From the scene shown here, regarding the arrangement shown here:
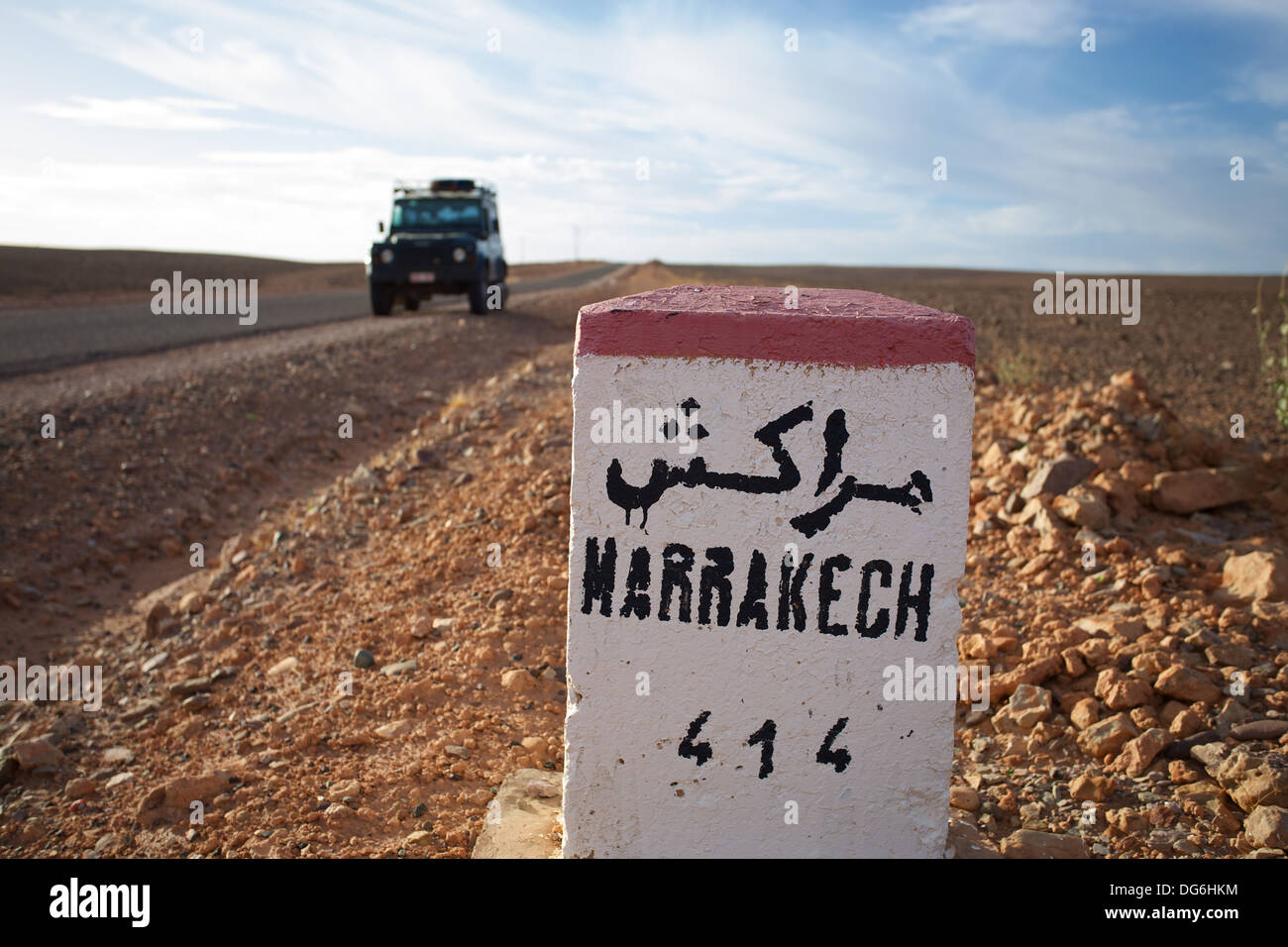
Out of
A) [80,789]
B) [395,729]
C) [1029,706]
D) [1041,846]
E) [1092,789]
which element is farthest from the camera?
[80,789]

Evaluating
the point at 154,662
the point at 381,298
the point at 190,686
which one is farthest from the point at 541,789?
the point at 381,298

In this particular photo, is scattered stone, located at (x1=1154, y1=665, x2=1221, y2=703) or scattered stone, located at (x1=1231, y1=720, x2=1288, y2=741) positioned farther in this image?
scattered stone, located at (x1=1154, y1=665, x2=1221, y2=703)

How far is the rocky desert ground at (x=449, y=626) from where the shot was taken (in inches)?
130

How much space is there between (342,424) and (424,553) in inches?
174

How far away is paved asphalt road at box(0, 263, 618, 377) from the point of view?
12.0m

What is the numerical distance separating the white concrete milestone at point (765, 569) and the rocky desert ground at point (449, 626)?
0.56 metres

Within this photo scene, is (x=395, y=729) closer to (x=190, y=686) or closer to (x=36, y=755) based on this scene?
(x=190, y=686)

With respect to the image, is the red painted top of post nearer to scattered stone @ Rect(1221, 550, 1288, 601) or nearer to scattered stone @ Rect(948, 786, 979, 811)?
scattered stone @ Rect(948, 786, 979, 811)

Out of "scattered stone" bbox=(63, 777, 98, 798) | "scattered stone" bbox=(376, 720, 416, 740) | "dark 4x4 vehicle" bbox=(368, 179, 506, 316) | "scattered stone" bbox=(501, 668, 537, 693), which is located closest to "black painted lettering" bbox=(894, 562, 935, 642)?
"scattered stone" bbox=(501, 668, 537, 693)

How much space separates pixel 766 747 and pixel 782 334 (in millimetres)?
1082

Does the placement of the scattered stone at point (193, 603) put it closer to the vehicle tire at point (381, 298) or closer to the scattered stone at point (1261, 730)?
the scattered stone at point (1261, 730)

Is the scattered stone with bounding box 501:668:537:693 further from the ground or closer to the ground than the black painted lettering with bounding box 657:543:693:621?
closer to the ground

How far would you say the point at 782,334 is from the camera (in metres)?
2.43

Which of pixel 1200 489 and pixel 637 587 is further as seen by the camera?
pixel 1200 489
